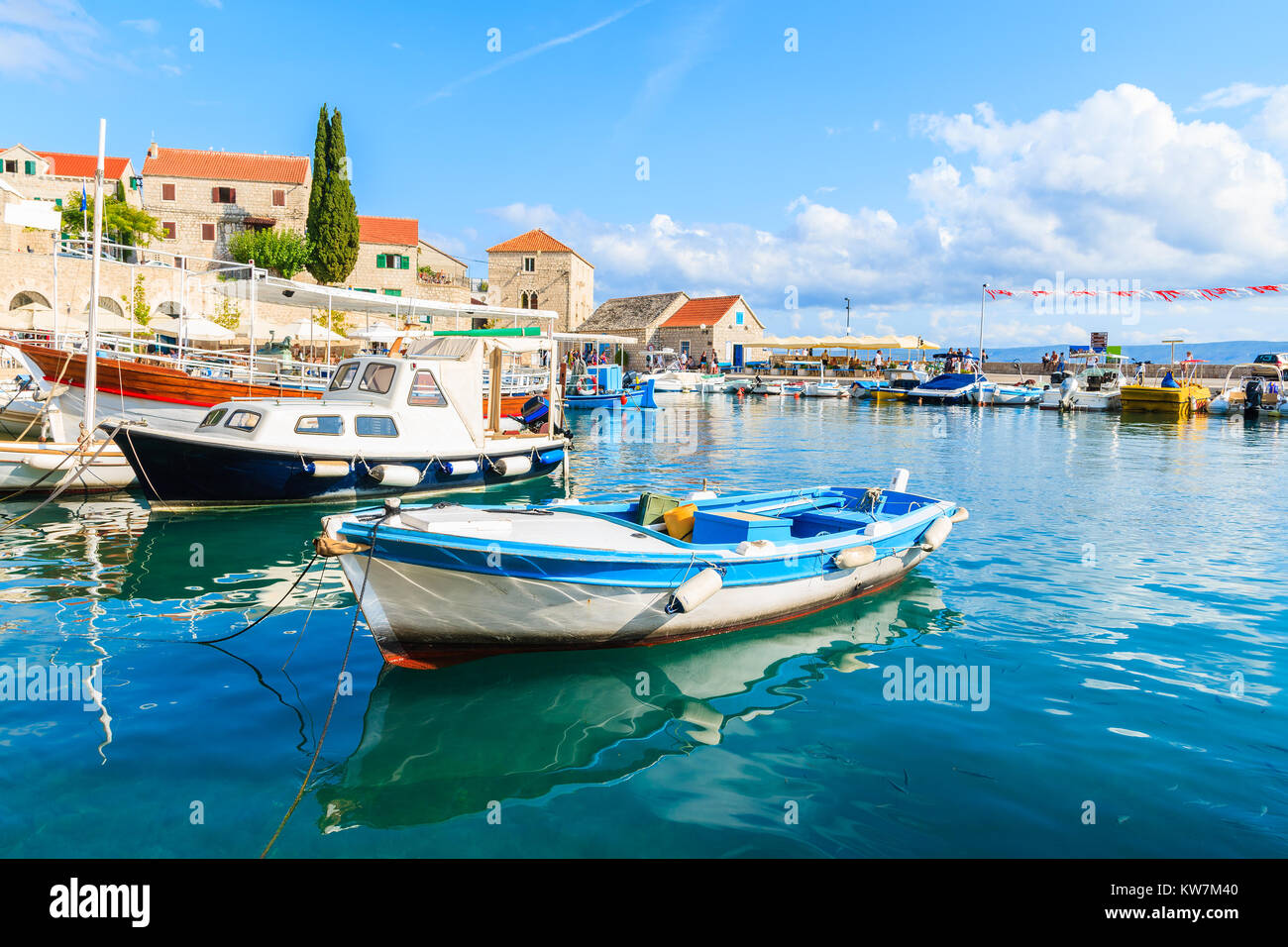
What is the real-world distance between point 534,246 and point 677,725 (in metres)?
71.2

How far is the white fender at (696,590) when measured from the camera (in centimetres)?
698

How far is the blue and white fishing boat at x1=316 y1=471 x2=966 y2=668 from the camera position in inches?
260

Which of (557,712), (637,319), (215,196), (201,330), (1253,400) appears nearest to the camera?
(557,712)

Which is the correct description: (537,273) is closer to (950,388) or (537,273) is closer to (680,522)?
(950,388)

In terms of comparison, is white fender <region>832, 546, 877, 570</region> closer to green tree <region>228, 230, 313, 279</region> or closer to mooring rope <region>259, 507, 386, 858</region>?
mooring rope <region>259, 507, 386, 858</region>

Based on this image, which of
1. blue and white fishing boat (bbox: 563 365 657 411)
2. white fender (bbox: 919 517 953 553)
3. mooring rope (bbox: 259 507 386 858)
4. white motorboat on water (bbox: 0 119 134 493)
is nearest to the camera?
mooring rope (bbox: 259 507 386 858)

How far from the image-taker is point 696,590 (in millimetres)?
7035

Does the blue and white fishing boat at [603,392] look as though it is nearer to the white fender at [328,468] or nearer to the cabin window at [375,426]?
the cabin window at [375,426]

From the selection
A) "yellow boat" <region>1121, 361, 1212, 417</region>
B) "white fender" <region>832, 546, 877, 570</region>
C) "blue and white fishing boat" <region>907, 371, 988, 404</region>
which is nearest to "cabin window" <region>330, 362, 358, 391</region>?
"white fender" <region>832, 546, 877, 570</region>

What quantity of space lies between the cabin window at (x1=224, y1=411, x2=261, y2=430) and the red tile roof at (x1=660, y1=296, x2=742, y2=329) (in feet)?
203

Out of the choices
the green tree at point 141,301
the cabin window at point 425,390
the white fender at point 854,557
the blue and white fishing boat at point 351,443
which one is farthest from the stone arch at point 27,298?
the white fender at point 854,557

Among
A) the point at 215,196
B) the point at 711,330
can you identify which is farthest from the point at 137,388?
the point at 711,330

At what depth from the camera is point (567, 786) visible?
A: 214 inches

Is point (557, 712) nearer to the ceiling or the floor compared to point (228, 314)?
A: nearer to the floor
